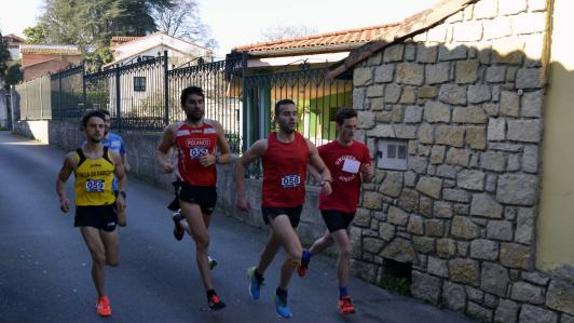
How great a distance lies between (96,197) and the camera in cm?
504

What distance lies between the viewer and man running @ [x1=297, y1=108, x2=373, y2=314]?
17.8 ft

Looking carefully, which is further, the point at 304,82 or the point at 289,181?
the point at 304,82

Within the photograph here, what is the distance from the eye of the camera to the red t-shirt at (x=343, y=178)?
552 cm

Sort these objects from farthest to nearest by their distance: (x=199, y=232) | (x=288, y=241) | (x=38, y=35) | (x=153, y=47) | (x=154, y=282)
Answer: (x=38, y=35) < (x=153, y=47) < (x=154, y=282) < (x=199, y=232) < (x=288, y=241)

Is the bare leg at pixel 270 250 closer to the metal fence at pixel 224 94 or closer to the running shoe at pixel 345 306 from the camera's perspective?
the running shoe at pixel 345 306

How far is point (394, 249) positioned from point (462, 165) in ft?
4.28

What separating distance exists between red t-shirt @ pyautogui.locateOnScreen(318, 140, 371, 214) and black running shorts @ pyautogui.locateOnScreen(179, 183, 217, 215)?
106 centimetres

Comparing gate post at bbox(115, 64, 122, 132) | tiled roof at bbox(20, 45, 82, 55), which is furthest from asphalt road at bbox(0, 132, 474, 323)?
tiled roof at bbox(20, 45, 82, 55)

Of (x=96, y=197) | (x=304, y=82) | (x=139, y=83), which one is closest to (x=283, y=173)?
(x=96, y=197)

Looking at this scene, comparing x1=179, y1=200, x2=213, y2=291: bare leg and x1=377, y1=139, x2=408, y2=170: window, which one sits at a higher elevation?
x1=377, y1=139, x2=408, y2=170: window

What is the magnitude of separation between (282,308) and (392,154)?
2194 mm

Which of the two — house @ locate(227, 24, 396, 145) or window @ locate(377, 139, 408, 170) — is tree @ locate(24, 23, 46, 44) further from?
window @ locate(377, 139, 408, 170)

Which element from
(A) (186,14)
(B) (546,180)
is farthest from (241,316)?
(A) (186,14)

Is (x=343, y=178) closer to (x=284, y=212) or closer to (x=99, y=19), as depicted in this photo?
(x=284, y=212)
